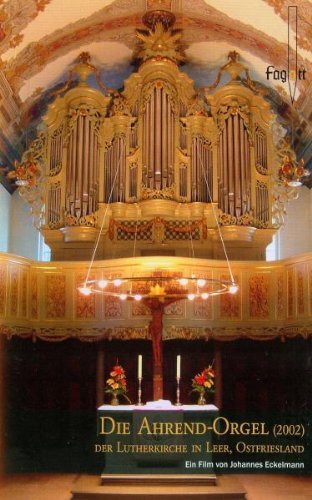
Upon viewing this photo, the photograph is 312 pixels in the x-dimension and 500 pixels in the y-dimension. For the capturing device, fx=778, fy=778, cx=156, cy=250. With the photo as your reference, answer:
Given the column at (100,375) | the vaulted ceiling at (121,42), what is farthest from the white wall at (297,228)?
the column at (100,375)

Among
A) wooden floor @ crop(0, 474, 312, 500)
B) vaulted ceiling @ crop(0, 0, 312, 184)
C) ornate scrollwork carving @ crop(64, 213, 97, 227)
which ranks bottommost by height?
wooden floor @ crop(0, 474, 312, 500)

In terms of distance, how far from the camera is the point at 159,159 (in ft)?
58.6

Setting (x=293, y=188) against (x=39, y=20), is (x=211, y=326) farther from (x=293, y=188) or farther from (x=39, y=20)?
(x=39, y=20)

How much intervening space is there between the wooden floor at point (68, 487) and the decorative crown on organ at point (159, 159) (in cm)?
501

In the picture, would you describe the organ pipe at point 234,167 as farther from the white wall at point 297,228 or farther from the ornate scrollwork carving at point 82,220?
the ornate scrollwork carving at point 82,220

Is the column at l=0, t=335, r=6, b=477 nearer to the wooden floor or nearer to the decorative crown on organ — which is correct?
the wooden floor

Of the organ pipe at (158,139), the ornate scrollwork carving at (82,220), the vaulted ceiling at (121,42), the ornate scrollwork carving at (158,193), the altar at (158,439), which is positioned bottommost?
the altar at (158,439)

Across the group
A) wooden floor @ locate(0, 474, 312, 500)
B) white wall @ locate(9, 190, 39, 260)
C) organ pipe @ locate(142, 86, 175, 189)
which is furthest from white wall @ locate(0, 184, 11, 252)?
wooden floor @ locate(0, 474, 312, 500)

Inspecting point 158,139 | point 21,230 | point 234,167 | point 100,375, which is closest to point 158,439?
point 100,375

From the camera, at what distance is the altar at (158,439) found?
13977 millimetres

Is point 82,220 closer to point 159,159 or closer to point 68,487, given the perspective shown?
point 159,159

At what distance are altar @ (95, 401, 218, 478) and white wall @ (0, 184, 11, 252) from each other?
646 cm

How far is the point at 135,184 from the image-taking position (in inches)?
709

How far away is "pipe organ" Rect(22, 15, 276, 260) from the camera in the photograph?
1780 centimetres
